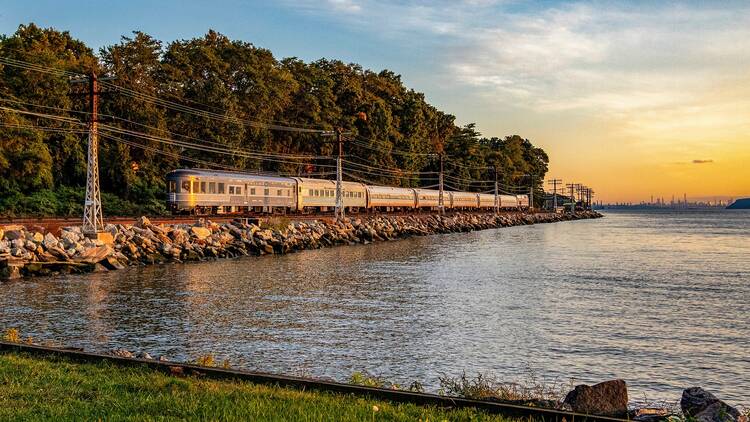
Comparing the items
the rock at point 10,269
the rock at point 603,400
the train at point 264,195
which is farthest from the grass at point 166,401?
the train at point 264,195

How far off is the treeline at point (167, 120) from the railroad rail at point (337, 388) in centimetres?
3329

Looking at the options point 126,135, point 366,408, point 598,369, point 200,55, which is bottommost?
point 598,369

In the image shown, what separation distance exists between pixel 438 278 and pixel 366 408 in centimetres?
2604

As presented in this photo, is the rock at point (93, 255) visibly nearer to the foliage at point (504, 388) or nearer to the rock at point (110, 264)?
the rock at point (110, 264)

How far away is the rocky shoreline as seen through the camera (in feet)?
106

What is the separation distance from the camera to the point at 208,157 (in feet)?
229

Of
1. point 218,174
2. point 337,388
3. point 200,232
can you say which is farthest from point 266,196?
point 337,388

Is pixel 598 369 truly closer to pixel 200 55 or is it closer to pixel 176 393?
pixel 176 393

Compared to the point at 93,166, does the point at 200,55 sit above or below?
above

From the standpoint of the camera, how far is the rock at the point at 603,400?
9508mm

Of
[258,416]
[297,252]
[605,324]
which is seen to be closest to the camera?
[258,416]

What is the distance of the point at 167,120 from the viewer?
2660 inches

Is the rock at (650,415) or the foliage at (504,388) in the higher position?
the rock at (650,415)

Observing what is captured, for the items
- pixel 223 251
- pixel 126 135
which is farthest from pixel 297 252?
pixel 126 135
